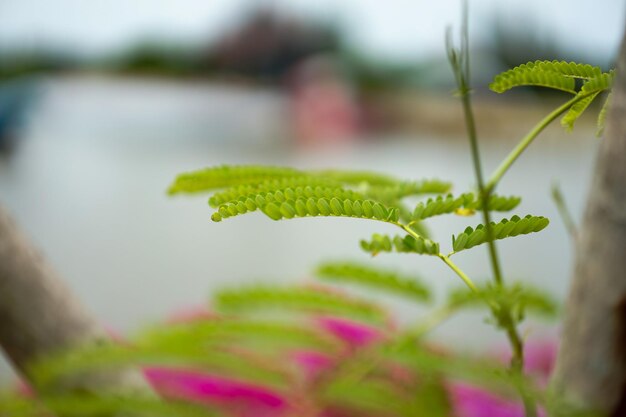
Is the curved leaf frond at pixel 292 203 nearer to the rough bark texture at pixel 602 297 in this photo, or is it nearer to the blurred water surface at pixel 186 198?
the rough bark texture at pixel 602 297

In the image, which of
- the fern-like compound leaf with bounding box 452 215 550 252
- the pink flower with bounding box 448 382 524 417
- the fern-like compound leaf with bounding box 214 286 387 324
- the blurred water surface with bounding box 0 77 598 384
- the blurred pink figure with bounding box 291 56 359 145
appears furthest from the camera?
the blurred pink figure with bounding box 291 56 359 145

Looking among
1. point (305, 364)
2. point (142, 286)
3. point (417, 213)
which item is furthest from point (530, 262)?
point (417, 213)

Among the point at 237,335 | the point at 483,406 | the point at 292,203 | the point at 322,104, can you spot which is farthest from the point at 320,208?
the point at 322,104

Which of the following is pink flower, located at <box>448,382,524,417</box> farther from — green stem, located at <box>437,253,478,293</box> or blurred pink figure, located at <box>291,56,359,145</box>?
blurred pink figure, located at <box>291,56,359,145</box>

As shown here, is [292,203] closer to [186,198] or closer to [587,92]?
[587,92]

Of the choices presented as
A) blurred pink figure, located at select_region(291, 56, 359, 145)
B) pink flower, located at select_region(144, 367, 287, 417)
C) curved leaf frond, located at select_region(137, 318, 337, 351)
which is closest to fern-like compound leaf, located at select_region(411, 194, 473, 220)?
curved leaf frond, located at select_region(137, 318, 337, 351)
